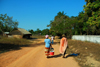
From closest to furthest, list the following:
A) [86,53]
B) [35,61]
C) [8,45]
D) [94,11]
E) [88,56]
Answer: [35,61] < [88,56] < [86,53] < [8,45] < [94,11]

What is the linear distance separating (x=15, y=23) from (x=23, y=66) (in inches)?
1814

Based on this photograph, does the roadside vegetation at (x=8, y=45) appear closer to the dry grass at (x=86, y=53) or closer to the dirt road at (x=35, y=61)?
the dirt road at (x=35, y=61)

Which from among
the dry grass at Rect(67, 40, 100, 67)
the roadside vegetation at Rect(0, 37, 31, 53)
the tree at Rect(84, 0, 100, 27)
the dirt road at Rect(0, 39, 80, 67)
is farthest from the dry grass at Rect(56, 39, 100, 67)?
the roadside vegetation at Rect(0, 37, 31, 53)

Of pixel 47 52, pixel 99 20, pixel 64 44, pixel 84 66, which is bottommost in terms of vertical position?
pixel 84 66

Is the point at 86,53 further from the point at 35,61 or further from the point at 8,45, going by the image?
the point at 8,45

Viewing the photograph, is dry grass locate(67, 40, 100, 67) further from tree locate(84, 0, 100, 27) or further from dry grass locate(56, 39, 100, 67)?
tree locate(84, 0, 100, 27)

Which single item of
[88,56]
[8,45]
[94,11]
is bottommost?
[88,56]

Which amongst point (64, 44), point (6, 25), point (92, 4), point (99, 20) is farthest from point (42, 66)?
point (6, 25)

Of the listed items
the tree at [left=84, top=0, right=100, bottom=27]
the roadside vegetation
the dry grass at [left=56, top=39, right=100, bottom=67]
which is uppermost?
the tree at [left=84, top=0, right=100, bottom=27]

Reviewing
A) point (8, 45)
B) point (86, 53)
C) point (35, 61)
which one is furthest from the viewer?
point (8, 45)

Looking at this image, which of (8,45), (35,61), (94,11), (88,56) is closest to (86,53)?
(88,56)

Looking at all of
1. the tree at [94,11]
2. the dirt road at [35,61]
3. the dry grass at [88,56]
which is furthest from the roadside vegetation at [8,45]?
the tree at [94,11]

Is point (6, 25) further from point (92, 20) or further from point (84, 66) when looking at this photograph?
point (84, 66)

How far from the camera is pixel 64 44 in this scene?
7.43 meters
